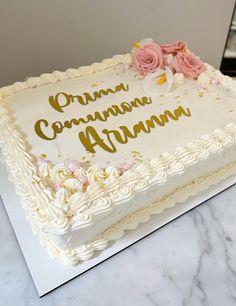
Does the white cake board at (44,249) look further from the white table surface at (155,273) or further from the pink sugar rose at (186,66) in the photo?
the pink sugar rose at (186,66)

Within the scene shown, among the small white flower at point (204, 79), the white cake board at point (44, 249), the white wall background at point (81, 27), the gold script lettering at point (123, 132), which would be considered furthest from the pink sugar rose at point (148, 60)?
the white cake board at point (44, 249)

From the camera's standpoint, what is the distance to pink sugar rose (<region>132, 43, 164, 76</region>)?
4.69 feet

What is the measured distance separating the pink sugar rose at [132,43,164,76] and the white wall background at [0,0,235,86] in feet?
1.42

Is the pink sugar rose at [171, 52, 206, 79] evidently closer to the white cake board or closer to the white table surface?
the white cake board

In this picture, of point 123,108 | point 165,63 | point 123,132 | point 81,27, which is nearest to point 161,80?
point 165,63

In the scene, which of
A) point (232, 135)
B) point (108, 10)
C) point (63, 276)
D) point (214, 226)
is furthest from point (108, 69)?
point (63, 276)

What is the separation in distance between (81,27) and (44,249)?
4.03 ft

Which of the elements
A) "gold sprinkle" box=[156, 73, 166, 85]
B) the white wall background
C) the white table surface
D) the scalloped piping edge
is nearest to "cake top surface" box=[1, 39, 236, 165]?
"gold sprinkle" box=[156, 73, 166, 85]

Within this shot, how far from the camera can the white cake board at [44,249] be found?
2.82 ft

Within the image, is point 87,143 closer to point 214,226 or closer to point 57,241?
point 57,241

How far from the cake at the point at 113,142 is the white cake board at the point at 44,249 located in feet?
0.07

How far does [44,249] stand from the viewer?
910 millimetres

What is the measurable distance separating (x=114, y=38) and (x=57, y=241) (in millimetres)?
1332

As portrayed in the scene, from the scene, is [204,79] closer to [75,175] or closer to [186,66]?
[186,66]
